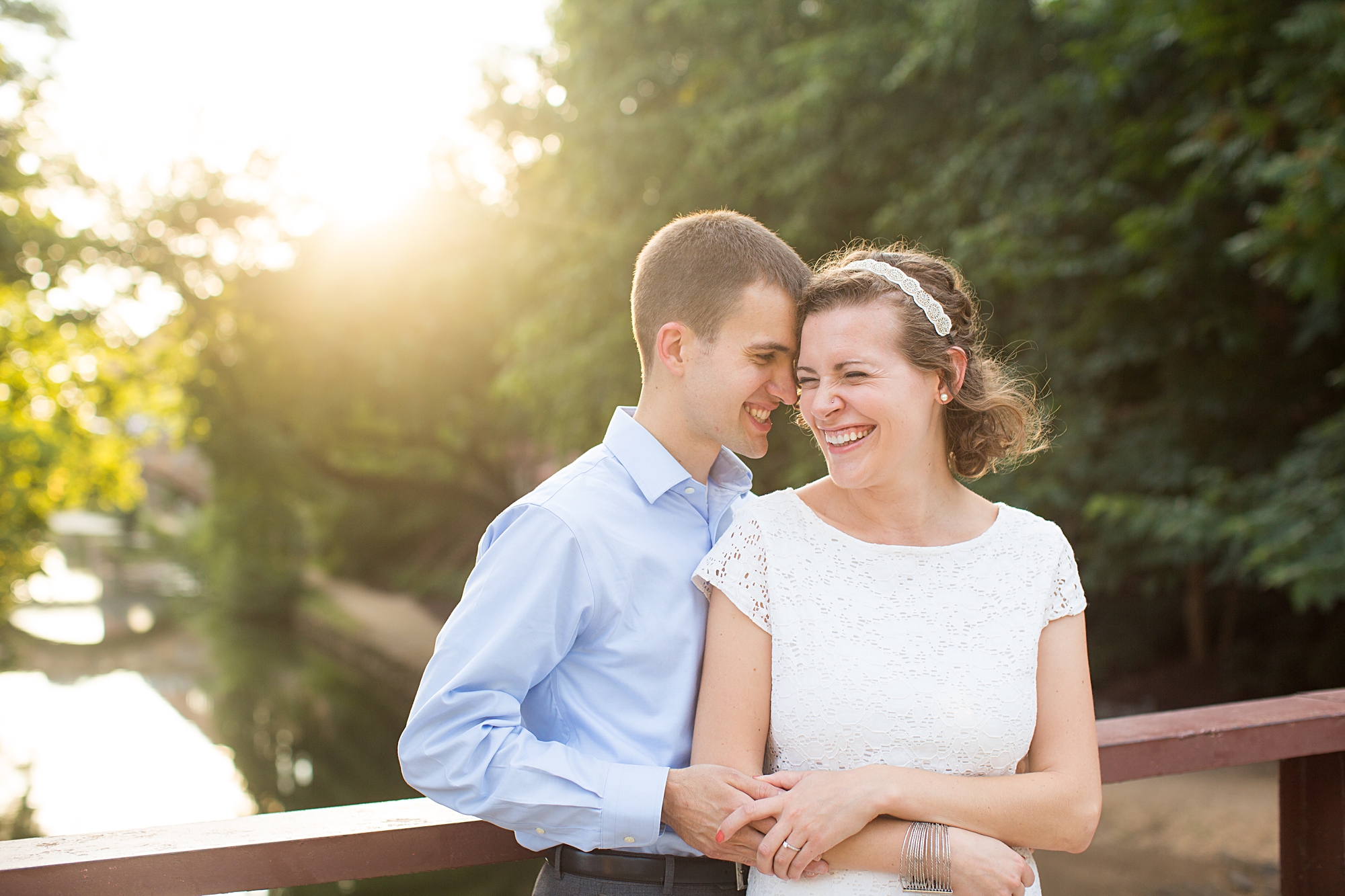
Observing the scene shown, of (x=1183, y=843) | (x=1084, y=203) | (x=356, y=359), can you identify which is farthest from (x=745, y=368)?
(x=356, y=359)

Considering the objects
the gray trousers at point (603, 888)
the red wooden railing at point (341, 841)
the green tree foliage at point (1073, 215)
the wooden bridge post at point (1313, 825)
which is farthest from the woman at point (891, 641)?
the green tree foliage at point (1073, 215)

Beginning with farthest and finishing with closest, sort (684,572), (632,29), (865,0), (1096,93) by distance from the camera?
(632,29) → (865,0) → (1096,93) → (684,572)

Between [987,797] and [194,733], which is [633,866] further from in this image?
[194,733]

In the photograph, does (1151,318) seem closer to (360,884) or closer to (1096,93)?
(1096,93)

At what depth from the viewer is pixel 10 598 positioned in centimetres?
2306

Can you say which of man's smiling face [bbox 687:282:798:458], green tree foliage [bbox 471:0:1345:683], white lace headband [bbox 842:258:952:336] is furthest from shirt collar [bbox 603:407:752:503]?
green tree foliage [bbox 471:0:1345:683]

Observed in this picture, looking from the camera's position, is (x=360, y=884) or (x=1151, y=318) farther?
(x=360, y=884)

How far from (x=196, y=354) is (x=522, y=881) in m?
9.40

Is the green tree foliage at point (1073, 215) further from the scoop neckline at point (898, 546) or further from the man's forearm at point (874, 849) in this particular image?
the man's forearm at point (874, 849)

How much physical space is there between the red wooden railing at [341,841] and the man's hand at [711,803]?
25 centimetres

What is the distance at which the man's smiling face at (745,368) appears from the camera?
179 cm

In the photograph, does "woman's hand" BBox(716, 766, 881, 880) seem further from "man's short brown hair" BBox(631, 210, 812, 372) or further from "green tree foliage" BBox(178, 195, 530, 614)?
"green tree foliage" BBox(178, 195, 530, 614)

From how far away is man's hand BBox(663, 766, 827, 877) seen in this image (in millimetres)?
1419

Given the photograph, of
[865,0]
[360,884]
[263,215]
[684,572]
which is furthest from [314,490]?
[684,572]
